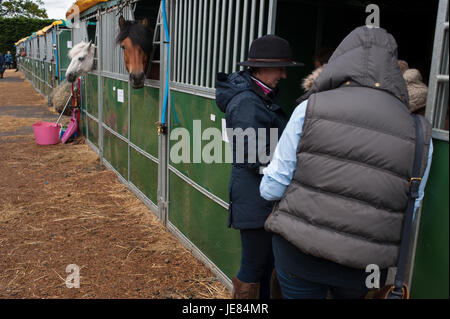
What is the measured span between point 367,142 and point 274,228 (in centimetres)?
52

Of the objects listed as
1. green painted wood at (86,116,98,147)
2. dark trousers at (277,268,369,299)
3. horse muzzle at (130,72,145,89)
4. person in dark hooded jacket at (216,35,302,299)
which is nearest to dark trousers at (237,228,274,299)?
person in dark hooded jacket at (216,35,302,299)

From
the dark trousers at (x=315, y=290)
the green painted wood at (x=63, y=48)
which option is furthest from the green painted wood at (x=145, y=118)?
the green painted wood at (x=63, y=48)

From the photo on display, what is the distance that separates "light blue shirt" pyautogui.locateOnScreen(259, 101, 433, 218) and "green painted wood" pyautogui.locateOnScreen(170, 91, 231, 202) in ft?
4.42

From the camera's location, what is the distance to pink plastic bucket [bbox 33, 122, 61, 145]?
8539 millimetres

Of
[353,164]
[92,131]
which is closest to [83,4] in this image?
[92,131]

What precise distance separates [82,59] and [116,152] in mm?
2052

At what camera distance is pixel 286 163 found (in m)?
1.67

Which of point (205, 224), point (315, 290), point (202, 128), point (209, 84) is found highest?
point (209, 84)

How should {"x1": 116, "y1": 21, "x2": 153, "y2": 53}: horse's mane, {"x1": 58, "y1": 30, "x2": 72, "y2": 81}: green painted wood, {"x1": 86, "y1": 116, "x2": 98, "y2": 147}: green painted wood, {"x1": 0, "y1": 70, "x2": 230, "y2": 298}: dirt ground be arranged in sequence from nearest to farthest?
{"x1": 0, "y1": 70, "x2": 230, "y2": 298}: dirt ground
{"x1": 116, "y1": 21, "x2": 153, "y2": 53}: horse's mane
{"x1": 86, "y1": 116, "x2": 98, "y2": 147}: green painted wood
{"x1": 58, "y1": 30, "x2": 72, "y2": 81}: green painted wood

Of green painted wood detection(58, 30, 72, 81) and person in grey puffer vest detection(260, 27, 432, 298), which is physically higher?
green painted wood detection(58, 30, 72, 81)

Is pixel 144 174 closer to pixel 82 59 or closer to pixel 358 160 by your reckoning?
pixel 82 59

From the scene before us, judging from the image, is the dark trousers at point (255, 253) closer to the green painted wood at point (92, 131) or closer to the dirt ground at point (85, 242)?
the dirt ground at point (85, 242)

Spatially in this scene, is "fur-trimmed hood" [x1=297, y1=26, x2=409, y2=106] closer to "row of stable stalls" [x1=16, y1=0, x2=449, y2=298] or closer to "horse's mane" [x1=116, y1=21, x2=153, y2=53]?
"row of stable stalls" [x1=16, y1=0, x2=449, y2=298]

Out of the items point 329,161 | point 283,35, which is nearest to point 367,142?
point 329,161
